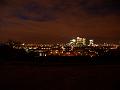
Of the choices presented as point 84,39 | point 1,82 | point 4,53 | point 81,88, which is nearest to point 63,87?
point 81,88

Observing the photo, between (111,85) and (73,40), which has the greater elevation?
(73,40)

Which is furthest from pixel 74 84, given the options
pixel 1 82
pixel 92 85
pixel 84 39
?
pixel 84 39

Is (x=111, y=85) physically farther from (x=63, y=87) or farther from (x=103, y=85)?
(x=63, y=87)

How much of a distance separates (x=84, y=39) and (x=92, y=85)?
4708 cm

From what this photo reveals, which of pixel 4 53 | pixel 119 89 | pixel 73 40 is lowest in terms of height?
pixel 119 89

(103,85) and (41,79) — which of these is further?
(41,79)

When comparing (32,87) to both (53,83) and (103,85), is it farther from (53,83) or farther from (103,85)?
(103,85)

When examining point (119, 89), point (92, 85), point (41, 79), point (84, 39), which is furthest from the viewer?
point (84, 39)

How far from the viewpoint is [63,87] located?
28.0ft

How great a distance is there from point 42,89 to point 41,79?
6.54ft

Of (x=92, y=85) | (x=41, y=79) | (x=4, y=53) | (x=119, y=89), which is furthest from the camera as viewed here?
(x=4, y=53)

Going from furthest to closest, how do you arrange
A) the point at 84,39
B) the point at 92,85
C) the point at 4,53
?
1. the point at 84,39
2. the point at 4,53
3. the point at 92,85

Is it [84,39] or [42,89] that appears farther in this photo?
[84,39]

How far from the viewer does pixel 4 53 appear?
68.3 feet
